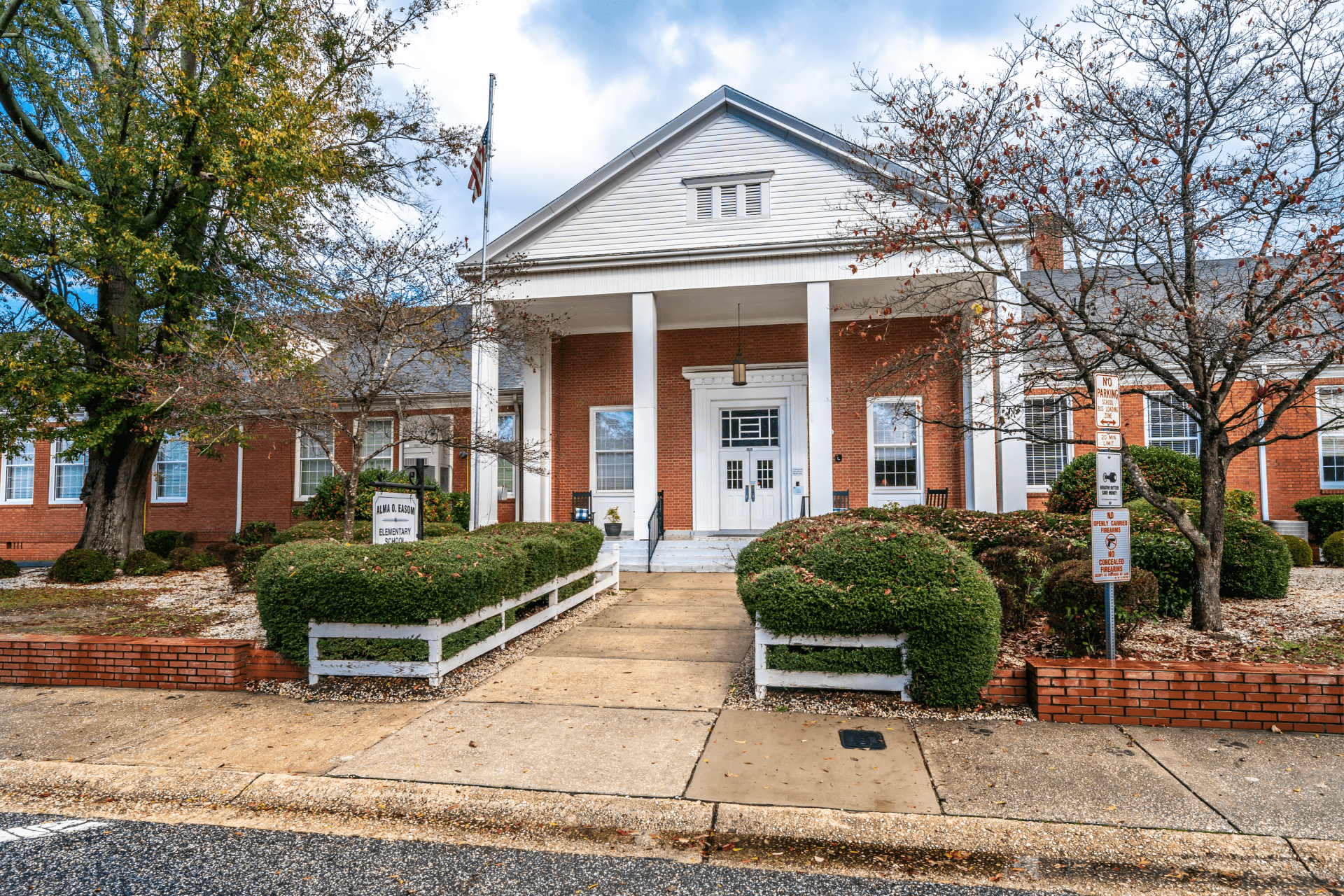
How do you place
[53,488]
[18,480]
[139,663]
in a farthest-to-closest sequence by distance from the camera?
[18,480]
[53,488]
[139,663]

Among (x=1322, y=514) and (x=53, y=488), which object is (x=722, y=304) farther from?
(x=53, y=488)

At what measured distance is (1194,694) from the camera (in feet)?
16.1

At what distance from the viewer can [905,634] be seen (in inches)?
214

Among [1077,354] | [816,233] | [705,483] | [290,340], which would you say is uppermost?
[816,233]

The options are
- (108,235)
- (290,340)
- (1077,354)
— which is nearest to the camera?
(1077,354)

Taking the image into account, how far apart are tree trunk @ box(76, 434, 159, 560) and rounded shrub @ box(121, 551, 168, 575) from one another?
18.5 inches

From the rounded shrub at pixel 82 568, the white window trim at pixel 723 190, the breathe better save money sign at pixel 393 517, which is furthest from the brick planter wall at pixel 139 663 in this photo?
the white window trim at pixel 723 190

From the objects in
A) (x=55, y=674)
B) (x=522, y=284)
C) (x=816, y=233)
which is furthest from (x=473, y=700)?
(x=816, y=233)

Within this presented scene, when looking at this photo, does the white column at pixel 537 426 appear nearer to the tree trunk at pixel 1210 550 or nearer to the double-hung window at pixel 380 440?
the double-hung window at pixel 380 440

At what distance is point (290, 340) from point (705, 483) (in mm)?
9176

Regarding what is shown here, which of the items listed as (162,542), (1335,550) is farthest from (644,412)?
(1335,550)

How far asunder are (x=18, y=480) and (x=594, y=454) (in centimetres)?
1654

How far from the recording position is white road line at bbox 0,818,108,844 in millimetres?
3832

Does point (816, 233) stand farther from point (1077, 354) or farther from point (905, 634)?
point (905, 634)
